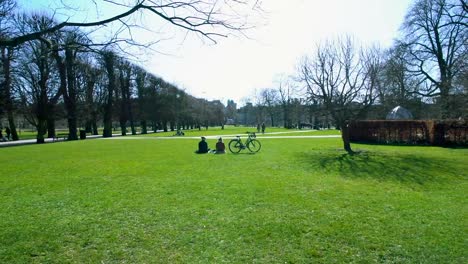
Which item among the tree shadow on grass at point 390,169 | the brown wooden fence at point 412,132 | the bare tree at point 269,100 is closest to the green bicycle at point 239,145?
the tree shadow on grass at point 390,169

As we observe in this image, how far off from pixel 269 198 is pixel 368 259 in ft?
10.8

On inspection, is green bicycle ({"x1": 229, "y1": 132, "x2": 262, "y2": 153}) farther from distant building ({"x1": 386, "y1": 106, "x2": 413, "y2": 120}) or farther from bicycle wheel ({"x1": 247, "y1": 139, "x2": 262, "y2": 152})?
distant building ({"x1": 386, "y1": 106, "x2": 413, "y2": 120})

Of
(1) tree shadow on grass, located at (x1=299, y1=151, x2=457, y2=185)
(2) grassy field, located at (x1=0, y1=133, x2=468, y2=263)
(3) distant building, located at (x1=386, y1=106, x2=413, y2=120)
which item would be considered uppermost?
(3) distant building, located at (x1=386, y1=106, x2=413, y2=120)

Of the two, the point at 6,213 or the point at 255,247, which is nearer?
the point at 255,247

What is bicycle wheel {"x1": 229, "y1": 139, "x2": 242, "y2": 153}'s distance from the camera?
1838 cm

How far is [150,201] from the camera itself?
23.2ft

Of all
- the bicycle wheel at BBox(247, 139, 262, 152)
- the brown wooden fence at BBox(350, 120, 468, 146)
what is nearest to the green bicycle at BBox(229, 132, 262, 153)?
the bicycle wheel at BBox(247, 139, 262, 152)

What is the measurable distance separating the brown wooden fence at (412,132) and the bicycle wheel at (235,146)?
11.7 metres

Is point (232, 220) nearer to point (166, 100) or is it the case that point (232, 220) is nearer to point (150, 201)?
point (150, 201)

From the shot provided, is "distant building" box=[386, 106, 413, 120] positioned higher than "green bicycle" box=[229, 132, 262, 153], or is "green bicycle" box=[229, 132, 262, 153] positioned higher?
"distant building" box=[386, 106, 413, 120]

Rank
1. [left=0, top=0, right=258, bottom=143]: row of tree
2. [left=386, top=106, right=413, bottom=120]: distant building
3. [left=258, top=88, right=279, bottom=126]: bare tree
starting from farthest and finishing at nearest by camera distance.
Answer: [left=258, top=88, right=279, bottom=126]: bare tree < [left=386, top=106, right=413, bottom=120]: distant building < [left=0, top=0, right=258, bottom=143]: row of tree

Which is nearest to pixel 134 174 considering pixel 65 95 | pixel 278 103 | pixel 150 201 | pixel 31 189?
pixel 31 189

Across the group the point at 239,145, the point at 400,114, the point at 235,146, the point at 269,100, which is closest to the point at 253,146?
the point at 239,145

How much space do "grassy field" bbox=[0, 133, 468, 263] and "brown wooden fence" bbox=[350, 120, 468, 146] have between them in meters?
11.6
